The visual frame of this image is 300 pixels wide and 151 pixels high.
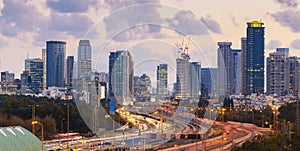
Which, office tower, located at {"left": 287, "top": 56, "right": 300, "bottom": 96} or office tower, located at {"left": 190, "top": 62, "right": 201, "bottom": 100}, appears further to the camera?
office tower, located at {"left": 287, "top": 56, "right": 300, "bottom": 96}

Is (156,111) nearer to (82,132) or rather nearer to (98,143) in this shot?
(82,132)

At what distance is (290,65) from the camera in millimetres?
110688

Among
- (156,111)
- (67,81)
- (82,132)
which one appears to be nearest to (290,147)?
(82,132)

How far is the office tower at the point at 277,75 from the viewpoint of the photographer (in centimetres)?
10788

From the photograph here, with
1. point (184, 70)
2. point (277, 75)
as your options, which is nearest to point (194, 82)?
point (184, 70)

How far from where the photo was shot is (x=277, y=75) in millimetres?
108688

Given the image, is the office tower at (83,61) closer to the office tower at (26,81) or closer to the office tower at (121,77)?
the office tower at (121,77)

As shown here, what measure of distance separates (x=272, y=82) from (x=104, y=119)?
3081 inches

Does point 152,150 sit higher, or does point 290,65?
point 290,65

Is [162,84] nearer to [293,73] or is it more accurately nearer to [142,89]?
→ [142,89]

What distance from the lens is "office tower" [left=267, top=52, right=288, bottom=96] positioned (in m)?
108

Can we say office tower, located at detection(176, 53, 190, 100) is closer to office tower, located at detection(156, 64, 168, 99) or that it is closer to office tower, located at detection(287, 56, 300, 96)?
office tower, located at detection(156, 64, 168, 99)

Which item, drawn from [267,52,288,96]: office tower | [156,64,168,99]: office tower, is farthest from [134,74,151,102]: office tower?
[267,52,288,96]: office tower

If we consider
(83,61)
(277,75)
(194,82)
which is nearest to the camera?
(83,61)
